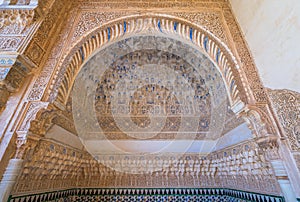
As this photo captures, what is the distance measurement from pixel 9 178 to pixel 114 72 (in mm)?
1894

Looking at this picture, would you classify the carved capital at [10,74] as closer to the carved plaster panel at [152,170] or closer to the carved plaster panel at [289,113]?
the carved plaster panel at [152,170]

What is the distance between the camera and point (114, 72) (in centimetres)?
265

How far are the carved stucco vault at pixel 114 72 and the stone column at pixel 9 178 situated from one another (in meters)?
0.08

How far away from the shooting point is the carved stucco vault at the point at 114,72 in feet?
4.33

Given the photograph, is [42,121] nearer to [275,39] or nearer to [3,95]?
[3,95]

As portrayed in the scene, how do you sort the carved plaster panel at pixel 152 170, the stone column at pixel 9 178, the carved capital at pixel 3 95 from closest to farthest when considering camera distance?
the stone column at pixel 9 178 → the carved capital at pixel 3 95 → the carved plaster panel at pixel 152 170

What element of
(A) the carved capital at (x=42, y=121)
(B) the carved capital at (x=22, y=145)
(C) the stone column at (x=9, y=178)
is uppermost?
(A) the carved capital at (x=42, y=121)

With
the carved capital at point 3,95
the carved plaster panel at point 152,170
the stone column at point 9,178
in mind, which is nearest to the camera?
the stone column at point 9,178

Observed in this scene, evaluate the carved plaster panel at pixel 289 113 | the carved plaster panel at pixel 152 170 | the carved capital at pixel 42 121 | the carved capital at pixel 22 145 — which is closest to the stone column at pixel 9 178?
the carved capital at pixel 22 145

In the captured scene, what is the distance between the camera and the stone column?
109 centimetres

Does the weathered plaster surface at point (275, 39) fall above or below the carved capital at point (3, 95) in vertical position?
above

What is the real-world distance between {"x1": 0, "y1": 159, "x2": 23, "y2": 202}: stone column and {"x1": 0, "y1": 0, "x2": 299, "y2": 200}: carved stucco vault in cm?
8

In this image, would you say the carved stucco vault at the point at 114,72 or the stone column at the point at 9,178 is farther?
the carved stucco vault at the point at 114,72

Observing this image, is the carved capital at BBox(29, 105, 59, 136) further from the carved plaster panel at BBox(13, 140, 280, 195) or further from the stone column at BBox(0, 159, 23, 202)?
the carved plaster panel at BBox(13, 140, 280, 195)
